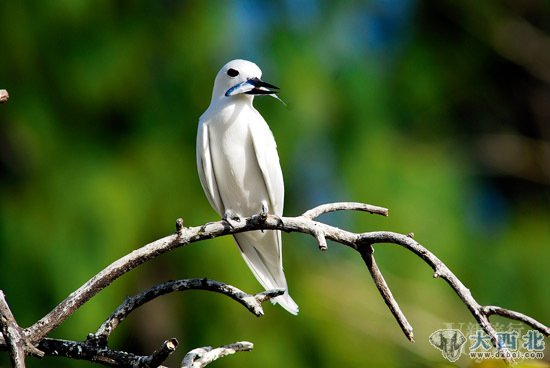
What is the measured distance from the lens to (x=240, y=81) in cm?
417

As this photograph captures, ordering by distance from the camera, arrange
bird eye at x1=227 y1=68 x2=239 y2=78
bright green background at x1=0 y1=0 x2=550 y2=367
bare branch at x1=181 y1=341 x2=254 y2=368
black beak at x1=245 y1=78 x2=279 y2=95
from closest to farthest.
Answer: bare branch at x1=181 y1=341 x2=254 y2=368 → black beak at x1=245 y1=78 x2=279 y2=95 → bird eye at x1=227 y1=68 x2=239 y2=78 → bright green background at x1=0 y1=0 x2=550 y2=367

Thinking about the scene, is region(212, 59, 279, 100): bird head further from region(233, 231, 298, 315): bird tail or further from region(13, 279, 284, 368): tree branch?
region(13, 279, 284, 368): tree branch

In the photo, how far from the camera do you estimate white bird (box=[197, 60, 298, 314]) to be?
4.25 m

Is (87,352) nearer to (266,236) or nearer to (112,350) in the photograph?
(112,350)

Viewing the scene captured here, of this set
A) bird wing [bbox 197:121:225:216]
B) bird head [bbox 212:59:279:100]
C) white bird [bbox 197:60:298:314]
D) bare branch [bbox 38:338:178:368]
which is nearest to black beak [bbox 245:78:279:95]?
bird head [bbox 212:59:279:100]

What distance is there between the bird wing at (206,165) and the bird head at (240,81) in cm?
19

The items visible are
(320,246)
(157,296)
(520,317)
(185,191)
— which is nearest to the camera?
(520,317)

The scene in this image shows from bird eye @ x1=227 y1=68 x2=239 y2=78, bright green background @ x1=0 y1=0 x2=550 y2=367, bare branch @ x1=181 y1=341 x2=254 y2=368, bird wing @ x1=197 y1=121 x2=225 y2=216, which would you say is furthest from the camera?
bright green background @ x1=0 y1=0 x2=550 y2=367

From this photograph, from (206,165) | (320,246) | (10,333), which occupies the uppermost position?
(206,165)

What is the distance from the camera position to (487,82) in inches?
424

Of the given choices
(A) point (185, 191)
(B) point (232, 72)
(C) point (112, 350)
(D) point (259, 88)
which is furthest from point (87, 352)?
(A) point (185, 191)

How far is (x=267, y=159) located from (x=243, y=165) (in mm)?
116

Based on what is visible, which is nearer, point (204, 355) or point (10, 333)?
point (10, 333)

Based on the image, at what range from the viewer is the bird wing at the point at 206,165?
4328 mm
